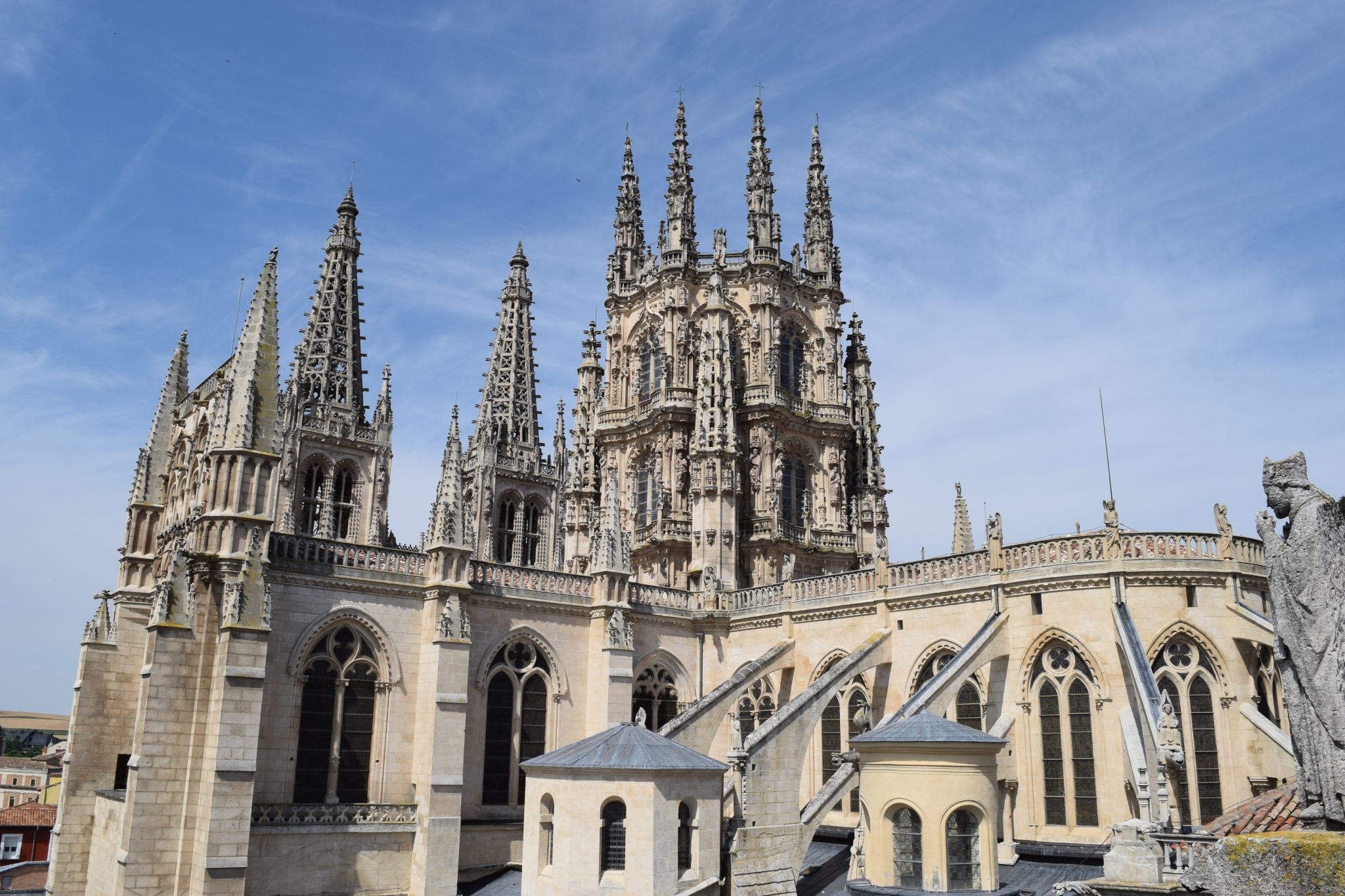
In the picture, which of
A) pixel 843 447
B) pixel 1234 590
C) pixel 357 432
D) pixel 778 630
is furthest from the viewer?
pixel 357 432

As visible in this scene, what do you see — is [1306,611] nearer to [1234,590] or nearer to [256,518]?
[1234,590]

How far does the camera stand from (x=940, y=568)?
2652 centimetres

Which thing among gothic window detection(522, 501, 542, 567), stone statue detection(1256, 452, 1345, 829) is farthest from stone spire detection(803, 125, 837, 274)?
stone statue detection(1256, 452, 1345, 829)

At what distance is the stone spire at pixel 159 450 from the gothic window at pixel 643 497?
16.7 metres

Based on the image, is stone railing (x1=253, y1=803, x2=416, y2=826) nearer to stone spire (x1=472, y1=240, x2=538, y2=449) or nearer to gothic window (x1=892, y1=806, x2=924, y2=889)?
gothic window (x1=892, y1=806, x2=924, y2=889)

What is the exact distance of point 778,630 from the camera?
1219 inches

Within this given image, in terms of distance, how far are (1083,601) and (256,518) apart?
19773 mm

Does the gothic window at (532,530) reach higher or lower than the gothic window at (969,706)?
higher

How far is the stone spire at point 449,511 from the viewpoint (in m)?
27.1

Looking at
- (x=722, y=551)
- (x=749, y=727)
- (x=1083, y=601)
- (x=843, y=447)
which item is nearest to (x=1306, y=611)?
(x=1083, y=601)

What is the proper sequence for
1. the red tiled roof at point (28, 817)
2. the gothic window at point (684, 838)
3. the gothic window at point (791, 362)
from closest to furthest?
the gothic window at point (684, 838) → the gothic window at point (791, 362) → the red tiled roof at point (28, 817)

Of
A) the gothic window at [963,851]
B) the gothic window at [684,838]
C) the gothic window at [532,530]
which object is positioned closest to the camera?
the gothic window at [963,851]

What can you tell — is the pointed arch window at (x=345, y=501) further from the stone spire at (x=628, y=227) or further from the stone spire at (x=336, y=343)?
the stone spire at (x=628, y=227)

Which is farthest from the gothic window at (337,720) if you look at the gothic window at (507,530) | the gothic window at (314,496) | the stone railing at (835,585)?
the gothic window at (507,530)
